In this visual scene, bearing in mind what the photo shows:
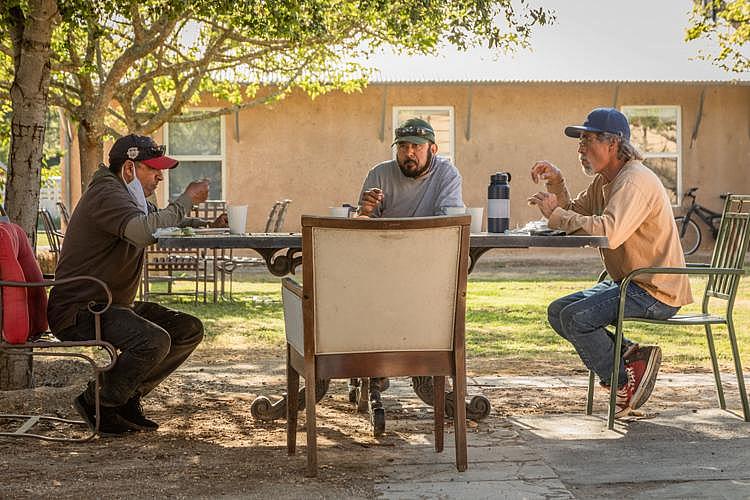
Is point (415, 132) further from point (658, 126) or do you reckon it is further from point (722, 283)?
point (658, 126)

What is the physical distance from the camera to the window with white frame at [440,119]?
Answer: 56.0 ft

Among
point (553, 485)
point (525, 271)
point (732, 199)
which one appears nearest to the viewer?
point (553, 485)

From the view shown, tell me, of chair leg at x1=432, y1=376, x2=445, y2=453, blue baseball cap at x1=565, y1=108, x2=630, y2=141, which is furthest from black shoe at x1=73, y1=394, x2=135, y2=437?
blue baseball cap at x1=565, y1=108, x2=630, y2=141

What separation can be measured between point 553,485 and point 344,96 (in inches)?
523

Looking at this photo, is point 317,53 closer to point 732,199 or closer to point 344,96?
point 344,96

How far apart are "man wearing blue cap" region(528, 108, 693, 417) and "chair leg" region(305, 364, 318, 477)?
1.37 metres

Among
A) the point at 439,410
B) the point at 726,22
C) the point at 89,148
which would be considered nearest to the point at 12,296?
the point at 439,410

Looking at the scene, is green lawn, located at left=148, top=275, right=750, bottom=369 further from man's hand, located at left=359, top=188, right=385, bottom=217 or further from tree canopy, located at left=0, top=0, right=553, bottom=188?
man's hand, located at left=359, top=188, right=385, bottom=217

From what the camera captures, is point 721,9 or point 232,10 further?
point 721,9

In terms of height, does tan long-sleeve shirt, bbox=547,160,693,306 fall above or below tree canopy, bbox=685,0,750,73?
below

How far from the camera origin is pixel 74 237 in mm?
4918

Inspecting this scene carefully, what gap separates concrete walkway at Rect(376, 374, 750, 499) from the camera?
387cm

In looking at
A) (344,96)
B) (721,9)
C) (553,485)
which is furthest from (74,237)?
(344,96)

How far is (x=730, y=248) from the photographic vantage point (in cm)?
514
